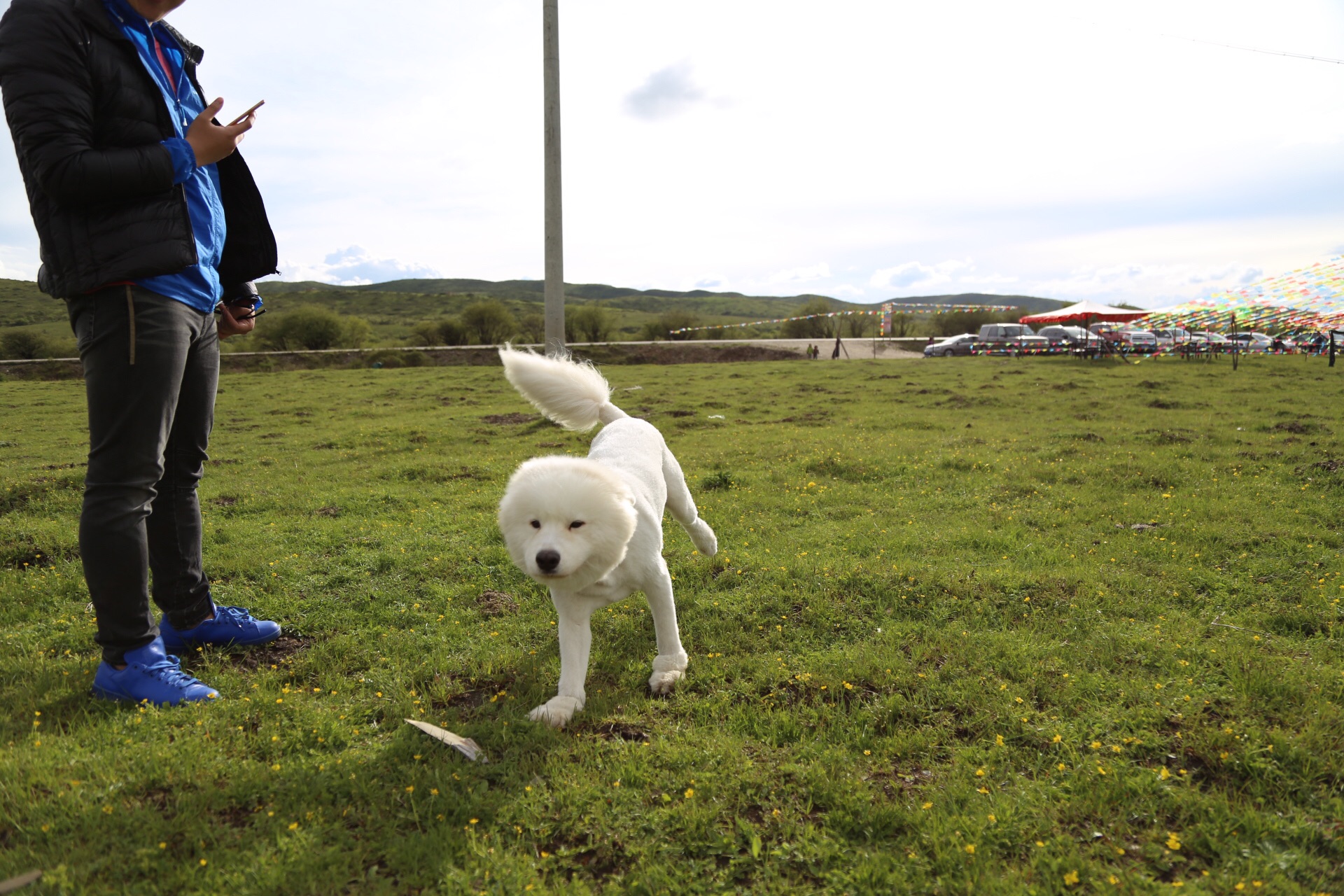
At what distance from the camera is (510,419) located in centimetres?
1345

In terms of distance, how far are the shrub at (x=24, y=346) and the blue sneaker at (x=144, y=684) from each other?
31.0m

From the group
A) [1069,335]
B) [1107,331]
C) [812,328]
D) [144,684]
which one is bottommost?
[144,684]

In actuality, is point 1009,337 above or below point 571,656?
above

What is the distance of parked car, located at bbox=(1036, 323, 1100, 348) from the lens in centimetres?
3034

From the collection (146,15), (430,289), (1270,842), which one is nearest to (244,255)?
(146,15)

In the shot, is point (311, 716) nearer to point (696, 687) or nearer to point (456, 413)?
point (696, 687)

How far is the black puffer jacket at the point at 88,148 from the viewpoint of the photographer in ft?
8.63

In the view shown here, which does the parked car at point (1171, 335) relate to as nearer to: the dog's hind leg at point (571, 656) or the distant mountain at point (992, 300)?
the dog's hind leg at point (571, 656)

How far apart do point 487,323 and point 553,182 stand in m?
22.7

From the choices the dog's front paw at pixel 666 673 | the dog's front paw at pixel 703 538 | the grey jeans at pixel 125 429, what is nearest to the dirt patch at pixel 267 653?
the grey jeans at pixel 125 429

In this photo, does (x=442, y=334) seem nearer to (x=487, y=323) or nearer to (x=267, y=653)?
(x=487, y=323)

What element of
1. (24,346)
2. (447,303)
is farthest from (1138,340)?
(447,303)

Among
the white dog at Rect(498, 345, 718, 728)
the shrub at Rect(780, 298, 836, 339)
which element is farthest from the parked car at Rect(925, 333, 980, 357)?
the white dog at Rect(498, 345, 718, 728)

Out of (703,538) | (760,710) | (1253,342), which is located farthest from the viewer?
(1253,342)
